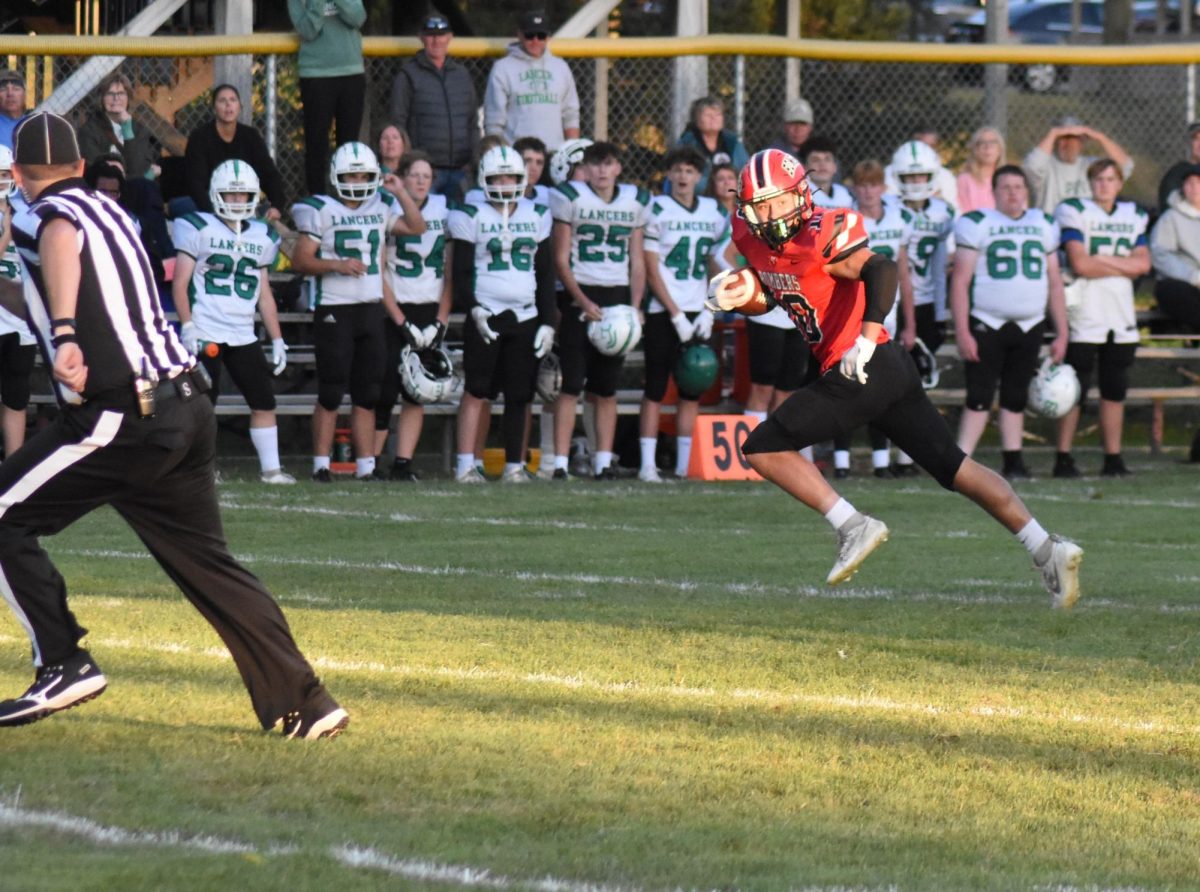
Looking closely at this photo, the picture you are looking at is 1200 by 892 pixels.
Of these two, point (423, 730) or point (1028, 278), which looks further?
point (1028, 278)

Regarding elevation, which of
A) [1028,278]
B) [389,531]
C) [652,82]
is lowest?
[389,531]

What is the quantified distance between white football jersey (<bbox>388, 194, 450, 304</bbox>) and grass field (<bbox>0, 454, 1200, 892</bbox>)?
3654 mm

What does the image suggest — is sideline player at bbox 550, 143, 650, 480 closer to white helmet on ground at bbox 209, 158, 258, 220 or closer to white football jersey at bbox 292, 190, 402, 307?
Result: white football jersey at bbox 292, 190, 402, 307

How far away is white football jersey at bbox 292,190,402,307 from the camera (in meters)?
13.3

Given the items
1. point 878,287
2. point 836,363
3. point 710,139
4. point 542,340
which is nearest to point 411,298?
point 542,340

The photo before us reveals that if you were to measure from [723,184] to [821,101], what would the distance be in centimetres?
252

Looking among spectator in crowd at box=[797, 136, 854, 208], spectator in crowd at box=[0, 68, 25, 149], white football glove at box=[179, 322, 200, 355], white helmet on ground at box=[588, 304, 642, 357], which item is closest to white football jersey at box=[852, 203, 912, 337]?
spectator in crowd at box=[797, 136, 854, 208]

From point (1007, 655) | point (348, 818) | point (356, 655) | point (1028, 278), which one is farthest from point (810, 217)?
point (1028, 278)

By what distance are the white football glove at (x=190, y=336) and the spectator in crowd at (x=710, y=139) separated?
354cm

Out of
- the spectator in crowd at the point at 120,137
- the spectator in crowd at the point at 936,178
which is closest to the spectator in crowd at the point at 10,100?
the spectator in crowd at the point at 120,137

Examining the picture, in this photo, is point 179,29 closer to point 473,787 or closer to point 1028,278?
point 1028,278

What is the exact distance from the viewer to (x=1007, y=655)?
23.7 feet

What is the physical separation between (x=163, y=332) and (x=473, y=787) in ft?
4.84

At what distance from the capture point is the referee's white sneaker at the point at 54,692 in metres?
5.59
